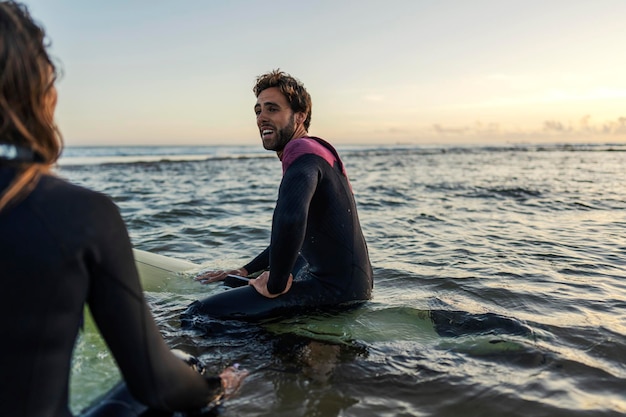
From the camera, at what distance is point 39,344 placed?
70.1 inches

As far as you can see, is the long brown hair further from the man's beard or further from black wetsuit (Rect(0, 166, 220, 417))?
the man's beard

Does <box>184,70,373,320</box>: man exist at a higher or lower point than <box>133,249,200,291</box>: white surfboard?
higher

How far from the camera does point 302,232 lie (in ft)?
12.0

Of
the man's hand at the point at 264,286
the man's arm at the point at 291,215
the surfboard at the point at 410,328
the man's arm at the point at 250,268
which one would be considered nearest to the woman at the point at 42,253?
the man's arm at the point at 291,215

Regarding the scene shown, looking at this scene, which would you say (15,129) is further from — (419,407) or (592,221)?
(592,221)

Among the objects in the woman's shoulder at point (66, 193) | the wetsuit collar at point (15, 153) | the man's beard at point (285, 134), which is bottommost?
the woman's shoulder at point (66, 193)

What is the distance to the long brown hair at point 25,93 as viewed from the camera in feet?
5.14

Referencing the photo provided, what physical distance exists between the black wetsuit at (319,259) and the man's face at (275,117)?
370mm

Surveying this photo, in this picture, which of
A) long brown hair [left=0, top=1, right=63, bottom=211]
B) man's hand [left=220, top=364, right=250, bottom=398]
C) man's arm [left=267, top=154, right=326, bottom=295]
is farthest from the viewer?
man's arm [left=267, top=154, right=326, bottom=295]

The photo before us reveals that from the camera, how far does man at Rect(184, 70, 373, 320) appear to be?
3.82 meters

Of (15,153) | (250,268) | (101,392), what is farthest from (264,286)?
(15,153)

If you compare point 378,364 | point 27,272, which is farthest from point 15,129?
point 378,364

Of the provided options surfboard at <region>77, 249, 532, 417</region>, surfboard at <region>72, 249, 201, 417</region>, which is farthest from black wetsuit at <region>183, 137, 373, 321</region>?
surfboard at <region>72, 249, 201, 417</region>

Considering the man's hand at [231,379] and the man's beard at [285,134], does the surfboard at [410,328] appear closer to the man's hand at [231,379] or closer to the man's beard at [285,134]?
the man's hand at [231,379]
